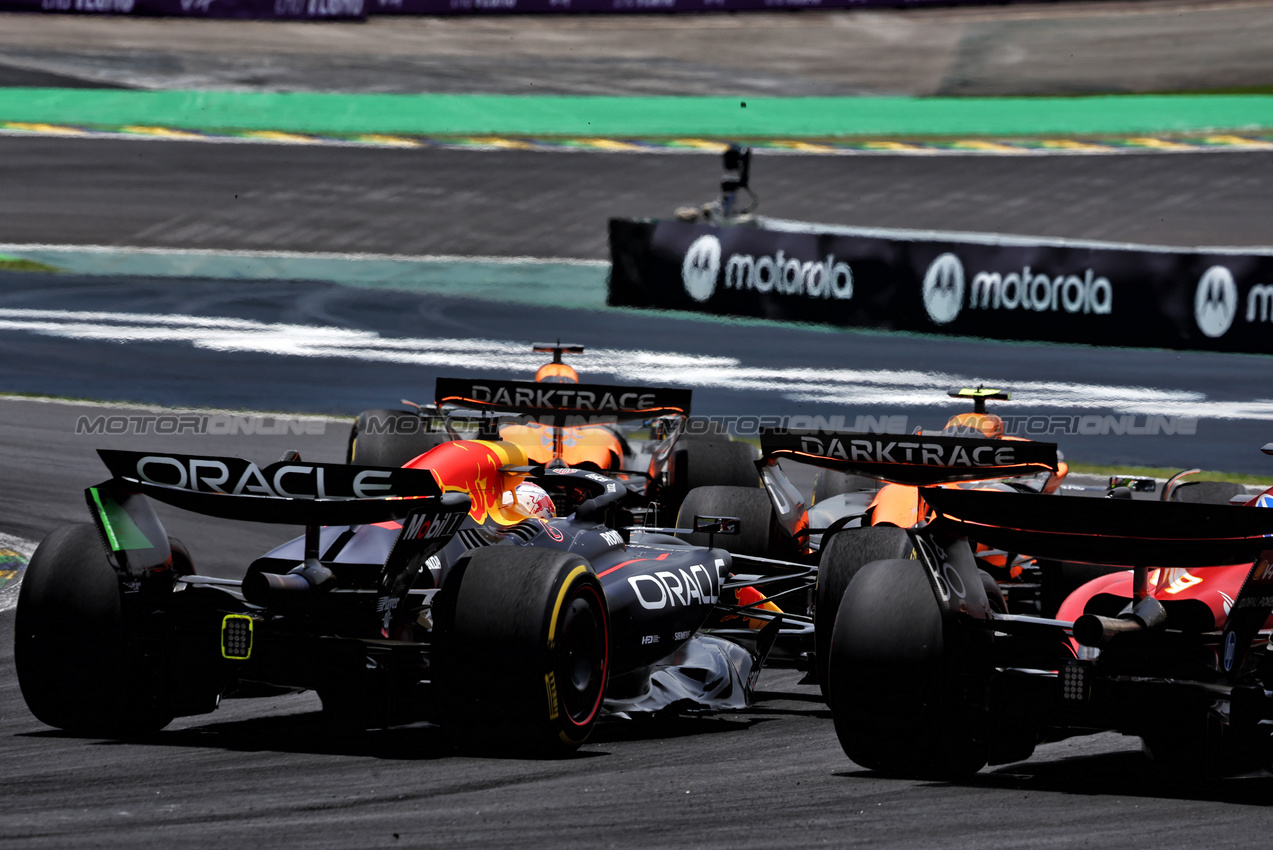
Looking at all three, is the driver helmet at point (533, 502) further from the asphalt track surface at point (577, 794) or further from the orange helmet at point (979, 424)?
the orange helmet at point (979, 424)

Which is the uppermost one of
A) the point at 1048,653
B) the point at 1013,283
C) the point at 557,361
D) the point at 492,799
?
the point at 1013,283

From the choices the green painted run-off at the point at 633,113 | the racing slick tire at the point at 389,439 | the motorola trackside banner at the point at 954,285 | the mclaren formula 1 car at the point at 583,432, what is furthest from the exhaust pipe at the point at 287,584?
the green painted run-off at the point at 633,113

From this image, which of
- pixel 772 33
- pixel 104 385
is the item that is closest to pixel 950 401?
pixel 104 385

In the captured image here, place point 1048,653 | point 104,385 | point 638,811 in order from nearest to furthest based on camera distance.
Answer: point 638,811
point 1048,653
point 104,385

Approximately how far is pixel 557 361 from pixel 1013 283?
378 inches

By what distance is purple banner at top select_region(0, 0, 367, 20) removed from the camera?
40.5 metres

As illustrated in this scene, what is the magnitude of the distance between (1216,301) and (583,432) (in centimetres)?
1010

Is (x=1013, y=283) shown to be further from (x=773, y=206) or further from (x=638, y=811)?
(x=638, y=811)

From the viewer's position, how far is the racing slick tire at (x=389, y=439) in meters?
13.0

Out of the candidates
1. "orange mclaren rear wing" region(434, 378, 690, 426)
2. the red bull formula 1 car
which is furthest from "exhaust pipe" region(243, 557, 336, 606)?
"orange mclaren rear wing" region(434, 378, 690, 426)

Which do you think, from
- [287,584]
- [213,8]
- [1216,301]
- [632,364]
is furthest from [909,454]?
[213,8]

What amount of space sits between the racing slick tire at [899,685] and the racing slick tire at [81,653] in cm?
265

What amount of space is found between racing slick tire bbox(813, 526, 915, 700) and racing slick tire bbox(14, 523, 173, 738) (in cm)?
275

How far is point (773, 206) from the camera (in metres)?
29.1
